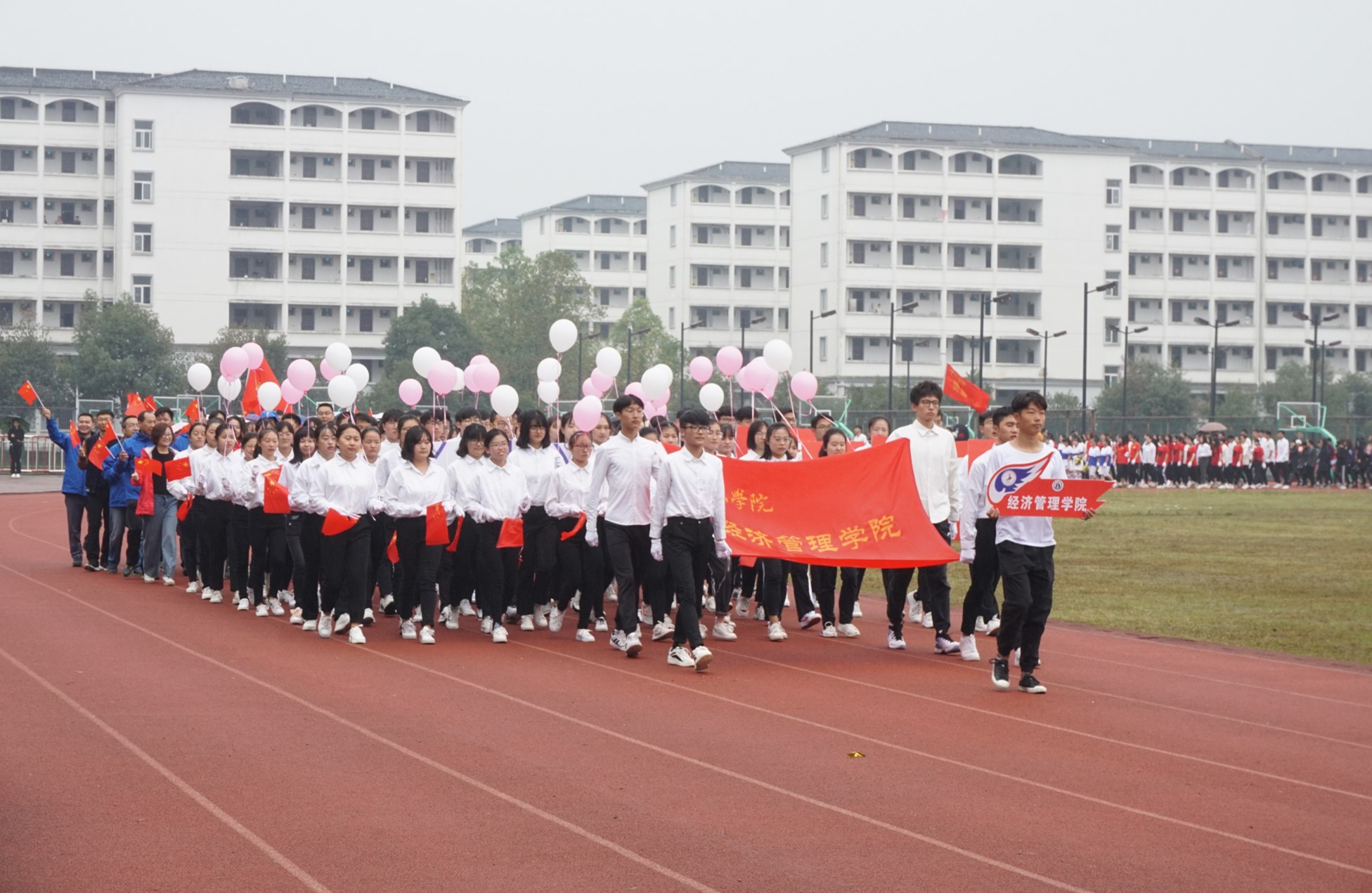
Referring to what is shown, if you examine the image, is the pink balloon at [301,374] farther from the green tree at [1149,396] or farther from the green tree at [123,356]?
the green tree at [1149,396]

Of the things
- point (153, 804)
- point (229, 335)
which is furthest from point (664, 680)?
point (229, 335)

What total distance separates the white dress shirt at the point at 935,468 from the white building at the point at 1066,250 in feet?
245

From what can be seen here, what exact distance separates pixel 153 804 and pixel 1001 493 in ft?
18.6

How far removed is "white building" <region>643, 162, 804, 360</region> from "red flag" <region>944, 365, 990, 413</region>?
8386 centimetres

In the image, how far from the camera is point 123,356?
65.4m

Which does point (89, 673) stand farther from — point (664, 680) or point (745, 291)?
point (745, 291)

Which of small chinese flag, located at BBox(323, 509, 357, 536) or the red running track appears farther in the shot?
small chinese flag, located at BBox(323, 509, 357, 536)

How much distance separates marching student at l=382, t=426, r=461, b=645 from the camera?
12773 millimetres

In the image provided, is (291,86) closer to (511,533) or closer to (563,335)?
(563,335)

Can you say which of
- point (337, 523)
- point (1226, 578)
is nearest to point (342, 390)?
point (337, 523)

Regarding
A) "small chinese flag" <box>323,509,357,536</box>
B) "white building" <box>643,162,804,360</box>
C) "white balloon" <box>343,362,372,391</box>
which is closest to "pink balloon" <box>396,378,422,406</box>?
"white balloon" <box>343,362,372,391</box>

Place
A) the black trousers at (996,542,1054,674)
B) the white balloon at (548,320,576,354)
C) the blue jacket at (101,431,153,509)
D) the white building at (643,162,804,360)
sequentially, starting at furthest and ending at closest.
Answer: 1. the white building at (643,162,804,360)
2. the white balloon at (548,320,576,354)
3. the blue jacket at (101,431,153,509)
4. the black trousers at (996,542,1054,674)

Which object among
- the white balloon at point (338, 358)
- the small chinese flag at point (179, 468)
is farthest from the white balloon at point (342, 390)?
the small chinese flag at point (179, 468)

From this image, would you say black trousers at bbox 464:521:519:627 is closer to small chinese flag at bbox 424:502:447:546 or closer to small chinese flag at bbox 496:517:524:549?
small chinese flag at bbox 496:517:524:549
